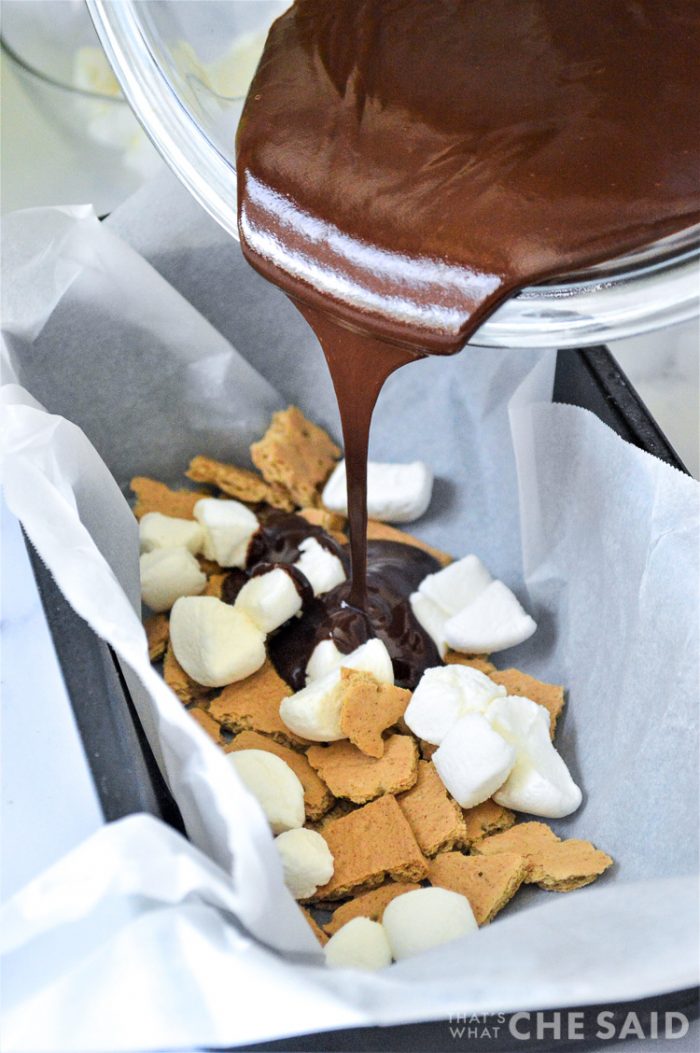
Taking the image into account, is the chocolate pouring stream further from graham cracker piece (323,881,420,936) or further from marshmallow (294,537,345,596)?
graham cracker piece (323,881,420,936)

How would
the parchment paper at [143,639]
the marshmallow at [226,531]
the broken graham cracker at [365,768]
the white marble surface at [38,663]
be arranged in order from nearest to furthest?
1. the parchment paper at [143,639]
2. the white marble surface at [38,663]
3. the broken graham cracker at [365,768]
4. the marshmallow at [226,531]

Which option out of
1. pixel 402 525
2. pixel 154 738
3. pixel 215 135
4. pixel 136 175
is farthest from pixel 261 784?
pixel 136 175

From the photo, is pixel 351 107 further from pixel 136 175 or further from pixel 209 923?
pixel 136 175

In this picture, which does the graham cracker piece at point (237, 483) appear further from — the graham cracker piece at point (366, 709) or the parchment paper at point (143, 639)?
the graham cracker piece at point (366, 709)

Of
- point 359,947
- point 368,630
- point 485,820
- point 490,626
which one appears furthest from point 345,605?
point 359,947

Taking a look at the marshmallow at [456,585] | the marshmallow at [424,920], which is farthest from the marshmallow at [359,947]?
the marshmallow at [456,585]

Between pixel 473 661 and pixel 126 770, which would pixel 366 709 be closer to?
pixel 473 661
